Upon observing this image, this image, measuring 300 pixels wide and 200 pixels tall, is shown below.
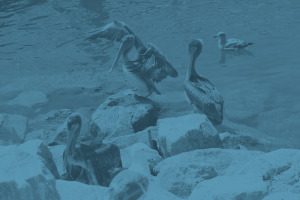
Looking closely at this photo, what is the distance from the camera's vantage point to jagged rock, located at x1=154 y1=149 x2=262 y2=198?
3021 millimetres

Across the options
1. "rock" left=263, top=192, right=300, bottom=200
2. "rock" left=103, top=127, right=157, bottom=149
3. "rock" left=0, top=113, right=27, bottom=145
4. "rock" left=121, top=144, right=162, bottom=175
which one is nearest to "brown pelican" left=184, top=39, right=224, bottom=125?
"rock" left=103, top=127, right=157, bottom=149

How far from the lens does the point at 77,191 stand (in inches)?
107

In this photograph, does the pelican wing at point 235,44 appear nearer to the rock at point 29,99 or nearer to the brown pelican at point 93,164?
the rock at point 29,99

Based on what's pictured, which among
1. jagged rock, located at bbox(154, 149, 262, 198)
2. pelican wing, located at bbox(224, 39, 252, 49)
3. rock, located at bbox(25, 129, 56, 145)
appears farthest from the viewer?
pelican wing, located at bbox(224, 39, 252, 49)

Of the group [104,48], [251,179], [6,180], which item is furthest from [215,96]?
[104,48]

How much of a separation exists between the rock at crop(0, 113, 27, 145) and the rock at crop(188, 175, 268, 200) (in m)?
3.22

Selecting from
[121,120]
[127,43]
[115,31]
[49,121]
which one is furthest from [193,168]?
[115,31]

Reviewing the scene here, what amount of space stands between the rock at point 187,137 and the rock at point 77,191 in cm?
118

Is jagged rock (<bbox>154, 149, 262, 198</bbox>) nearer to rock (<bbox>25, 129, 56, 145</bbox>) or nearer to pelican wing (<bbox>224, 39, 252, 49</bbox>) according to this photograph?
A: rock (<bbox>25, 129, 56, 145</bbox>)

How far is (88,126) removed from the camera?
5.27 m

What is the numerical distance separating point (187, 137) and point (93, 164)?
2.81 ft

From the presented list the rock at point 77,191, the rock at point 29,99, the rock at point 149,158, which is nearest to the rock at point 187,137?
the rock at point 149,158

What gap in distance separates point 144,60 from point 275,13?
4.99 metres

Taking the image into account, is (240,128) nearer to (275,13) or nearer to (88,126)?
(88,126)
